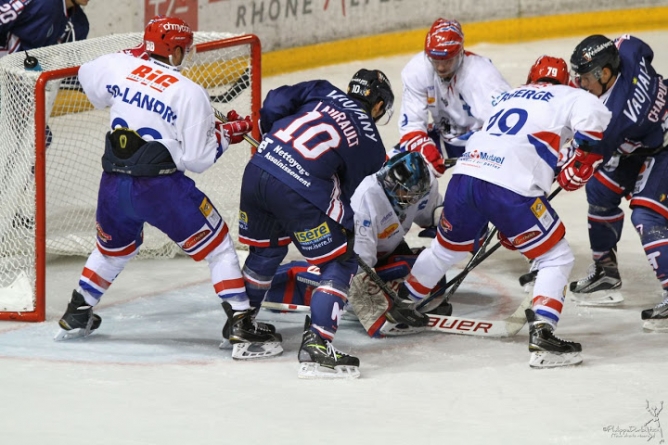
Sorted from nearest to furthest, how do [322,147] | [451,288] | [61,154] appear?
1. [322,147]
2. [451,288]
3. [61,154]

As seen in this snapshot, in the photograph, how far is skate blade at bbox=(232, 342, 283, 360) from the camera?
4309 millimetres

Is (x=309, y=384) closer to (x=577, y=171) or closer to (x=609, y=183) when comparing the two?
(x=577, y=171)

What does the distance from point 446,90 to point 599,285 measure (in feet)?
3.86

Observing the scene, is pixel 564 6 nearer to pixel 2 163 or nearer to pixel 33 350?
pixel 2 163

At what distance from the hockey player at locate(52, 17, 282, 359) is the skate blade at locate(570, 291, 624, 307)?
153 centimetres

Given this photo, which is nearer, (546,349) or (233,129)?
(546,349)

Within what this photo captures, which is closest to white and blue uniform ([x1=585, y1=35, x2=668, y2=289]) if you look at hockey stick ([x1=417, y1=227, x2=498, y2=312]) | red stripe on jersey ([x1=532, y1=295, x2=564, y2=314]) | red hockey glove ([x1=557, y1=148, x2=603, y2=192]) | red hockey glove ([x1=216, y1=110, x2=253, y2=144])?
red hockey glove ([x1=557, y1=148, x2=603, y2=192])

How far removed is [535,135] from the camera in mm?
4297

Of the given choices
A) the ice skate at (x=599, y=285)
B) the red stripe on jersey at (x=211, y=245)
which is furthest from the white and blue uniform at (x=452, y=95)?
the red stripe on jersey at (x=211, y=245)

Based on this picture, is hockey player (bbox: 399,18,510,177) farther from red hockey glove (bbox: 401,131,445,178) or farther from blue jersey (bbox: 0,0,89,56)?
blue jersey (bbox: 0,0,89,56)

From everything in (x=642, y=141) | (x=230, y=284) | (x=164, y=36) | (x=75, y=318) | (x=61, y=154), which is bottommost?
(x=61, y=154)

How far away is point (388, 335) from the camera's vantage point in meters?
4.70

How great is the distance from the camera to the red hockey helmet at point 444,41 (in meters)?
5.41

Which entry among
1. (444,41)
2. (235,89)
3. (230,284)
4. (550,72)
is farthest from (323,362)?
(235,89)
